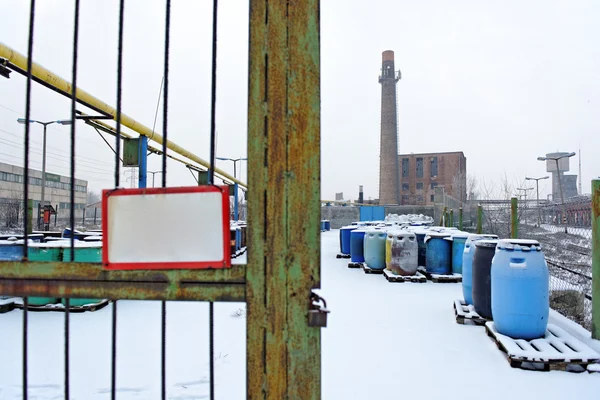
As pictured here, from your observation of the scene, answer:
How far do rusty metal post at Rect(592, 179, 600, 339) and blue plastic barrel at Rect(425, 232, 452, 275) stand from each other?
155 inches

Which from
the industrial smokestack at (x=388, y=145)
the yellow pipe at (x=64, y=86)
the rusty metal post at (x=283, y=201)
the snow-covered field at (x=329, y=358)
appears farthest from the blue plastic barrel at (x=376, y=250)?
the industrial smokestack at (x=388, y=145)

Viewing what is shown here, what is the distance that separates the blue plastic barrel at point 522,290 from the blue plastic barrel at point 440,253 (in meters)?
4.12

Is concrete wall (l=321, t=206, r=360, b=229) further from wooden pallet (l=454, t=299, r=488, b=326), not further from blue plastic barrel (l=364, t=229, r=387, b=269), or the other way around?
wooden pallet (l=454, t=299, r=488, b=326)

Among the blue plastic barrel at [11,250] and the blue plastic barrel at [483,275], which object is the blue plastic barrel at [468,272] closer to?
the blue plastic barrel at [483,275]

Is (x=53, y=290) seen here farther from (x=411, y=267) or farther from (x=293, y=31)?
(x=411, y=267)

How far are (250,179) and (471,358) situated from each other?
3.75 m

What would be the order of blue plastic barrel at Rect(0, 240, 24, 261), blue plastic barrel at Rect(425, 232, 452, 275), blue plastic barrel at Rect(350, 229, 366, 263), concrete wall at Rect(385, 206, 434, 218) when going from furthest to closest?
concrete wall at Rect(385, 206, 434, 218) < blue plastic barrel at Rect(350, 229, 366, 263) < blue plastic barrel at Rect(425, 232, 452, 275) < blue plastic barrel at Rect(0, 240, 24, 261)

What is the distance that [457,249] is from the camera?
27.1 feet

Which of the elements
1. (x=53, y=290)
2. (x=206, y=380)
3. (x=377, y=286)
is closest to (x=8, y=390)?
(x=206, y=380)

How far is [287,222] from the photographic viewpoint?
1180 millimetres

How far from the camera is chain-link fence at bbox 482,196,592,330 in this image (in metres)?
7.43

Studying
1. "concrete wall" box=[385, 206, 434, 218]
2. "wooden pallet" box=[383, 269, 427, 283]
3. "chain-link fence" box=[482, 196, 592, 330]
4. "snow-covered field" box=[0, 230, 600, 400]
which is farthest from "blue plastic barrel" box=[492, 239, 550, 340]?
"concrete wall" box=[385, 206, 434, 218]

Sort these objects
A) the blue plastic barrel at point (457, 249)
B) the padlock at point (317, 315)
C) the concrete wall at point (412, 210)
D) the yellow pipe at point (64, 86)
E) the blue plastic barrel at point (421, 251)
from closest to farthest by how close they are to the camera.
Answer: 1. the padlock at point (317, 315)
2. the yellow pipe at point (64, 86)
3. the blue plastic barrel at point (457, 249)
4. the blue plastic barrel at point (421, 251)
5. the concrete wall at point (412, 210)

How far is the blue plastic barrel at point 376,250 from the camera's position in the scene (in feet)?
30.2
